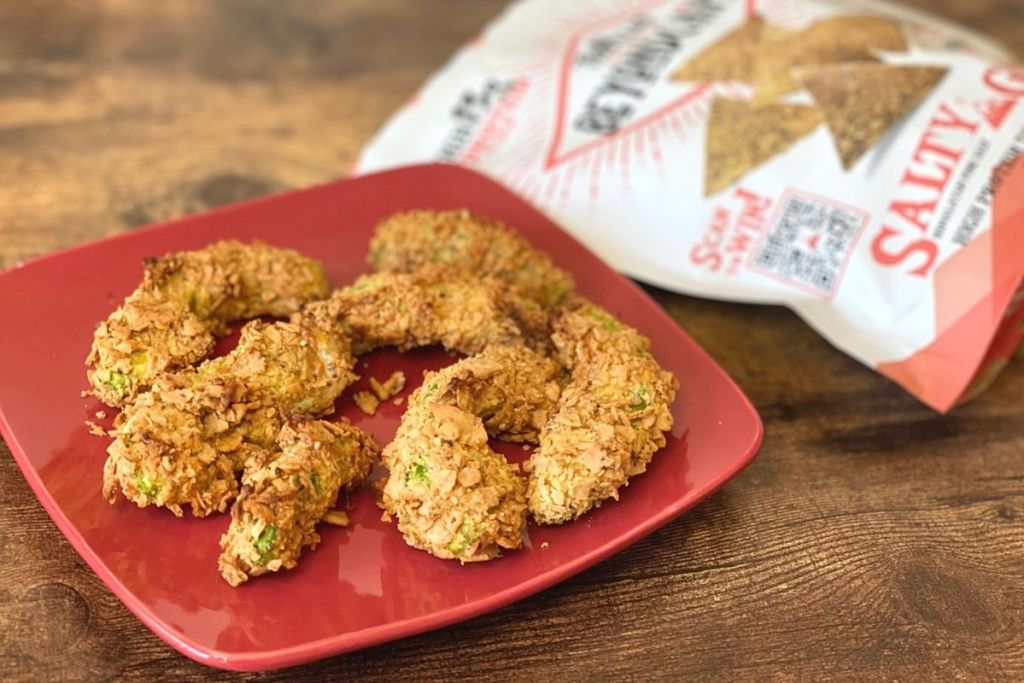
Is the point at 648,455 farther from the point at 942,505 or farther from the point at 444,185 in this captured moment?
the point at 444,185

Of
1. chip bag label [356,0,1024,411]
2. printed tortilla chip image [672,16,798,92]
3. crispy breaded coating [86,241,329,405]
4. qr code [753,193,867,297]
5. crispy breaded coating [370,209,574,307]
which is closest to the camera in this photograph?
crispy breaded coating [86,241,329,405]

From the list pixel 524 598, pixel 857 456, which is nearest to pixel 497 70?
pixel 857 456

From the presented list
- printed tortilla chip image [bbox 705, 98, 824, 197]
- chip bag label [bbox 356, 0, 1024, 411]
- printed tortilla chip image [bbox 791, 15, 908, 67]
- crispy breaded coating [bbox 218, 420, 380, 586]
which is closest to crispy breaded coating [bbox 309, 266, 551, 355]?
crispy breaded coating [bbox 218, 420, 380, 586]

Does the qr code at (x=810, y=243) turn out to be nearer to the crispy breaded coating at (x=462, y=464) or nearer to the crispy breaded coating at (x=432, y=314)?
the crispy breaded coating at (x=432, y=314)

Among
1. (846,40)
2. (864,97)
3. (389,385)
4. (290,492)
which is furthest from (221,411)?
(846,40)

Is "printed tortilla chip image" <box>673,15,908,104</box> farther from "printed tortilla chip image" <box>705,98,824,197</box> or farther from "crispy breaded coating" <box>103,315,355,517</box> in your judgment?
"crispy breaded coating" <box>103,315,355,517</box>

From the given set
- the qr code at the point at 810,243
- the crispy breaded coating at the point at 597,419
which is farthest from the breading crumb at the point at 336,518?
the qr code at the point at 810,243
